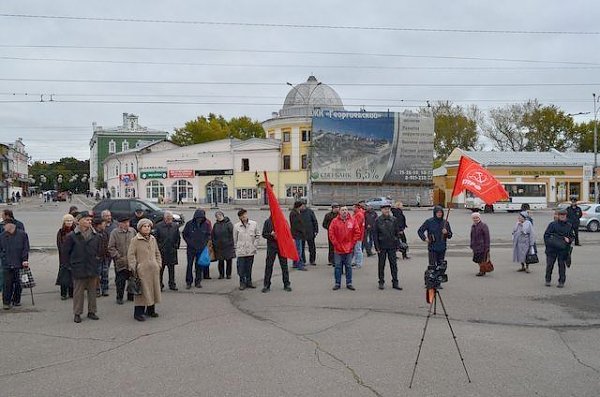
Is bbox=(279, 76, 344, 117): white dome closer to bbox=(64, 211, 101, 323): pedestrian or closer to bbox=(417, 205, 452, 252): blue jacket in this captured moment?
bbox=(417, 205, 452, 252): blue jacket

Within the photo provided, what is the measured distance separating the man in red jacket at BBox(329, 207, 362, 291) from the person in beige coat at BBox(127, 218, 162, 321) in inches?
148

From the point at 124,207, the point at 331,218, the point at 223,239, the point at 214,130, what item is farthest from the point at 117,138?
the point at 223,239

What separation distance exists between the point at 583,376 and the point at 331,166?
5470 centimetres

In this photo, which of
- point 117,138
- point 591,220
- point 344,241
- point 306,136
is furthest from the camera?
point 117,138

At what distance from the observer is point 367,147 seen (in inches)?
2383

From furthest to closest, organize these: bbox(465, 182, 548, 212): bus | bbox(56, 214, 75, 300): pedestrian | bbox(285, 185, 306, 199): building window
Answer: bbox(285, 185, 306, 199): building window → bbox(465, 182, 548, 212): bus → bbox(56, 214, 75, 300): pedestrian

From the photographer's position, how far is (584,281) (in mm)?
12148

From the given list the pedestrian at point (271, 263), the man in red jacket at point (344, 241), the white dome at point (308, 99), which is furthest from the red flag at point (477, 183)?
the white dome at point (308, 99)

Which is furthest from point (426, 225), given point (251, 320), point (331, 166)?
point (331, 166)

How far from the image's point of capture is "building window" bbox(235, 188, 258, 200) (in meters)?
63.6

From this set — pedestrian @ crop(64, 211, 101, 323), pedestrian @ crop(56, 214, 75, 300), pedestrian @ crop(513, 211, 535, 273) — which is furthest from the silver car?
pedestrian @ crop(64, 211, 101, 323)

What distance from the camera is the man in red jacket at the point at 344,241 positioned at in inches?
432

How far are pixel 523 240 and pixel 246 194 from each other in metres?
52.0

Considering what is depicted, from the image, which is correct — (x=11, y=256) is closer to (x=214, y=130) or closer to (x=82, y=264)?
(x=82, y=264)
